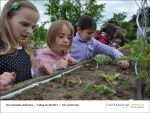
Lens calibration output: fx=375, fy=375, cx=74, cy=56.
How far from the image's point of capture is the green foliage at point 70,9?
21297 mm

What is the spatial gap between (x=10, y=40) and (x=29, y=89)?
27.9 inches

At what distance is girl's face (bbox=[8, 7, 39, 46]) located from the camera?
9.33ft

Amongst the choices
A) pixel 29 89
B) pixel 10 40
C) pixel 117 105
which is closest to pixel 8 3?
pixel 10 40

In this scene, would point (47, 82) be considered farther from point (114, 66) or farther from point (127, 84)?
point (114, 66)

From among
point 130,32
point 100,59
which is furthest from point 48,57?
point 130,32

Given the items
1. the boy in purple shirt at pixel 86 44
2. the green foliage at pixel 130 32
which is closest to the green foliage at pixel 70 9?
the green foliage at pixel 130 32

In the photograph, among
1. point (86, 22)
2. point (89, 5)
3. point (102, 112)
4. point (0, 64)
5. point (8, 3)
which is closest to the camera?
point (102, 112)

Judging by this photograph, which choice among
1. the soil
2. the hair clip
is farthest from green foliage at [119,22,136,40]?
the hair clip

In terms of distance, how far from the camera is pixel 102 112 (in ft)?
6.19

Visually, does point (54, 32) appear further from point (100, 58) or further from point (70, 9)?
point (70, 9)

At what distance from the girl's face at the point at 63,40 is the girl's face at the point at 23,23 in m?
0.71

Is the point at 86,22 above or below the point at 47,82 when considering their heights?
above

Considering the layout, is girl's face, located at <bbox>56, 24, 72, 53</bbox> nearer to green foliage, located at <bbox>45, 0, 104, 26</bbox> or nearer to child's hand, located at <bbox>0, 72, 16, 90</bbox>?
child's hand, located at <bbox>0, 72, 16, 90</bbox>

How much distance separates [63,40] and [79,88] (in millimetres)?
1177
